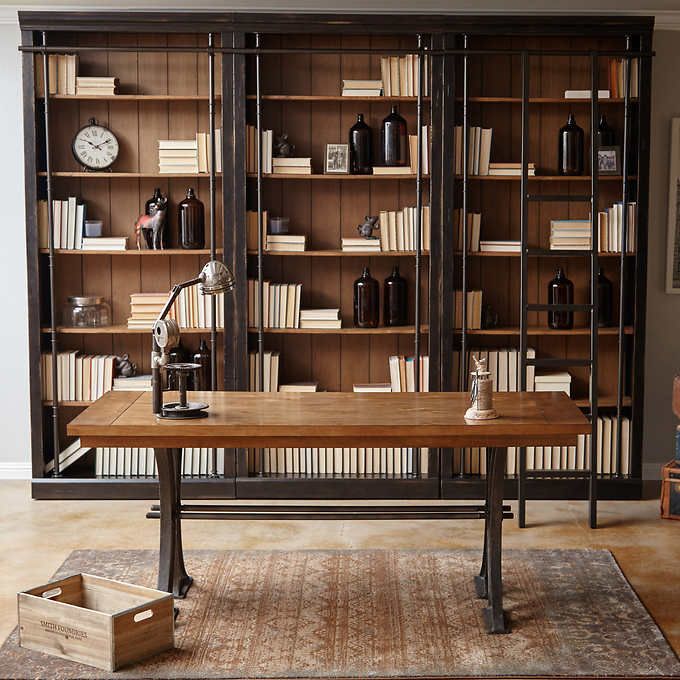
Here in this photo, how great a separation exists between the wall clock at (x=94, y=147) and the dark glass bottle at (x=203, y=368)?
116 cm

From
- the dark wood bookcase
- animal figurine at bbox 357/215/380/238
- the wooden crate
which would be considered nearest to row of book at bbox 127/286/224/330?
the dark wood bookcase

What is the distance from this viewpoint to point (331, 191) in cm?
591

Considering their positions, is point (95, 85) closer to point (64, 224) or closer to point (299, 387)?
point (64, 224)

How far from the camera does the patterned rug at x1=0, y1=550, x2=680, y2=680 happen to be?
3574mm

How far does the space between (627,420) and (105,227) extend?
3195 mm

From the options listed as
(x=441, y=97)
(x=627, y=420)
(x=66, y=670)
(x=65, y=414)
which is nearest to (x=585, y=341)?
(x=627, y=420)

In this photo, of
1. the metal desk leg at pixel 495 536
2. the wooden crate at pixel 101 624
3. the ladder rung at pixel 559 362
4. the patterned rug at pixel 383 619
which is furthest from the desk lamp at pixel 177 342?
the ladder rung at pixel 559 362

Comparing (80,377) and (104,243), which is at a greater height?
(104,243)

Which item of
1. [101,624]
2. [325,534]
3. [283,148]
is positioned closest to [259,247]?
[283,148]

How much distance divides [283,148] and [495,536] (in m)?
2.64

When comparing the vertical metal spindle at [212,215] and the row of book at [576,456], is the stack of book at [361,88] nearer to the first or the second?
the vertical metal spindle at [212,215]

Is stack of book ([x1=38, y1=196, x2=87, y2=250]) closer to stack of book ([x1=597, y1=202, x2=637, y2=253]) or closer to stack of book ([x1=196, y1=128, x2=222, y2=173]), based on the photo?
stack of book ([x1=196, y1=128, x2=222, y2=173])

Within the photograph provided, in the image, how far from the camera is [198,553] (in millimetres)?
4805

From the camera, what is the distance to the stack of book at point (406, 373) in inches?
226
